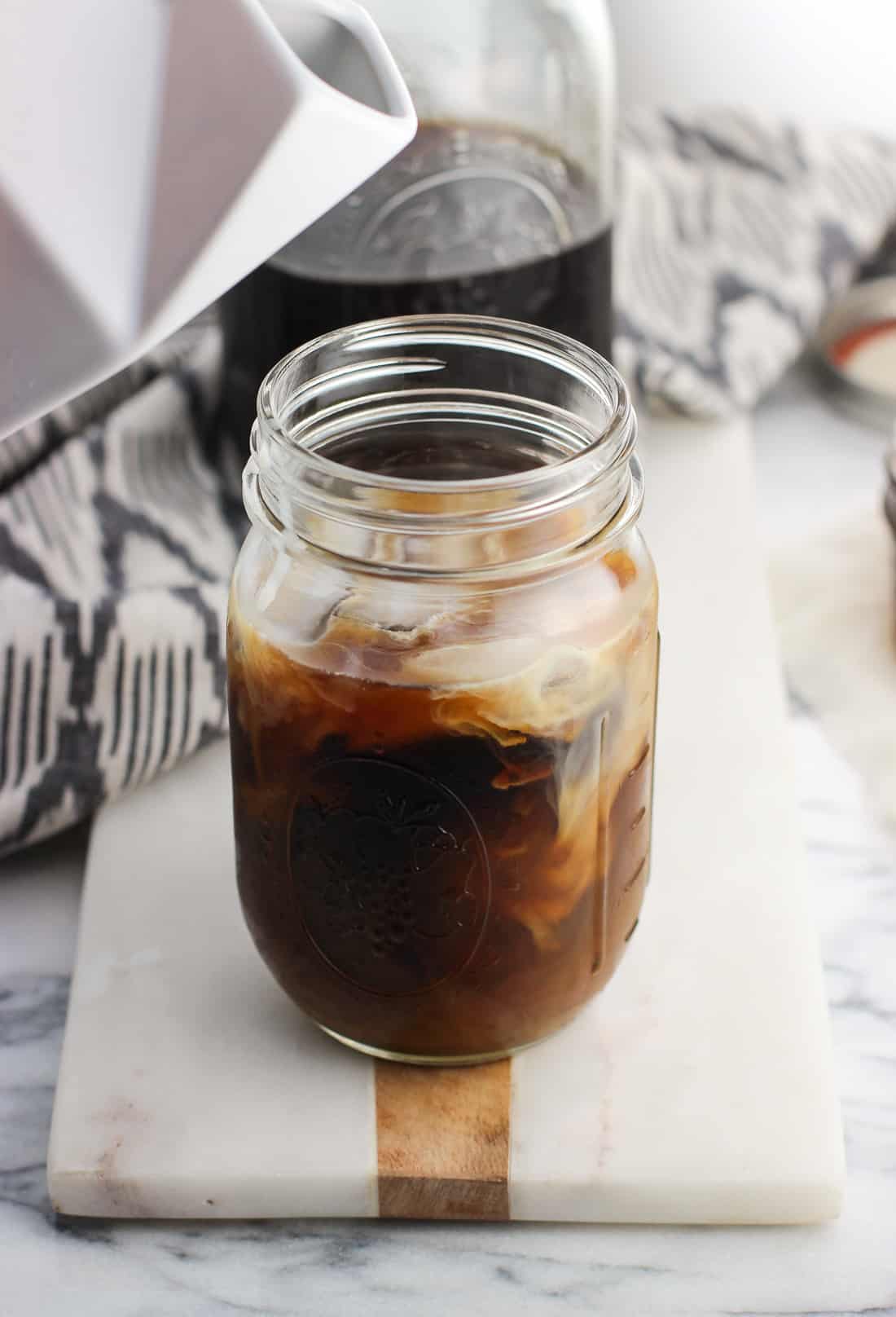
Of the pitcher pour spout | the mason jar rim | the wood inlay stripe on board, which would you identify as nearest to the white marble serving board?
the wood inlay stripe on board

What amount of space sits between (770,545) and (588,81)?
38 cm

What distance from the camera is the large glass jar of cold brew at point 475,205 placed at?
107 cm

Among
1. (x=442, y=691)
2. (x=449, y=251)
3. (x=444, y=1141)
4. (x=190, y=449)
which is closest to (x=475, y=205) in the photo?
(x=449, y=251)

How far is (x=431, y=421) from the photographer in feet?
2.72

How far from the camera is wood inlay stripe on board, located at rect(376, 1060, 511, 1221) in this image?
0.74 meters

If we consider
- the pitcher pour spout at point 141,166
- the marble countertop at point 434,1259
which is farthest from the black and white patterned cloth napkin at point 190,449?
the pitcher pour spout at point 141,166

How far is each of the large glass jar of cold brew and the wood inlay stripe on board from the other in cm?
→ 52

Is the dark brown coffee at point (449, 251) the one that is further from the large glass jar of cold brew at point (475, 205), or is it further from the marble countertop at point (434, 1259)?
the marble countertop at point (434, 1259)

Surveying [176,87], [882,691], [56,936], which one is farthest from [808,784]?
[176,87]

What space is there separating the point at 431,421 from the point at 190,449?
440 mm

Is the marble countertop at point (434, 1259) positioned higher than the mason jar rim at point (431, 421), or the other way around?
the mason jar rim at point (431, 421)

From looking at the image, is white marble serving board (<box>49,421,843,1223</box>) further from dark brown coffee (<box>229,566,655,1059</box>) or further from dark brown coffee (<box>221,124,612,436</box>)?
dark brown coffee (<box>221,124,612,436</box>)

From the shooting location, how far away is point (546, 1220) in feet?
2.48

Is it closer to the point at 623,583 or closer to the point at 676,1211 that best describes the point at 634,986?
the point at 676,1211
